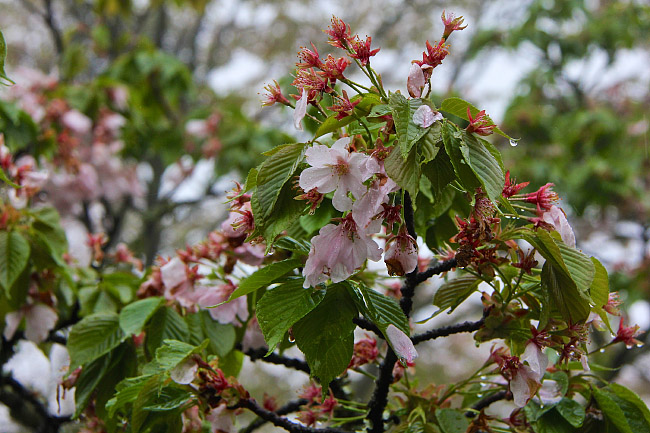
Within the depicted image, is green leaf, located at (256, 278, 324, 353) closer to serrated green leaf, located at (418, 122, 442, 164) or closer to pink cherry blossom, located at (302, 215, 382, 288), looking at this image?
pink cherry blossom, located at (302, 215, 382, 288)

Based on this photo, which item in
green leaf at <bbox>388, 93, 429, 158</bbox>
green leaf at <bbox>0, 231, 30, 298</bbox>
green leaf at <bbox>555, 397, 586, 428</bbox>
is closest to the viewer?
green leaf at <bbox>388, 93, 429, 158</bbox>

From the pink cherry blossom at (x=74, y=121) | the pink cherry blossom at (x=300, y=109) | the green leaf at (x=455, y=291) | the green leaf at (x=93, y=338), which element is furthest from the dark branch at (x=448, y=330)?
the pink cherry blossom at (x=74, y=121)

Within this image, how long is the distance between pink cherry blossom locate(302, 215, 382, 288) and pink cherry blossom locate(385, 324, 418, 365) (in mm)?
97

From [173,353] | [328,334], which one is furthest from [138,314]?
[328,334]

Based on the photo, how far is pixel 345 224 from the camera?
74 cm

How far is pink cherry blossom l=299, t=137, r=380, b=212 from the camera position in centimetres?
71

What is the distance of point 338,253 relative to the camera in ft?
2.40

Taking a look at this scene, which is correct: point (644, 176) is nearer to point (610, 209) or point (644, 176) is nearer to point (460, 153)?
point (610, 209)

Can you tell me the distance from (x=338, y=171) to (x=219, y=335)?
0.44 meters

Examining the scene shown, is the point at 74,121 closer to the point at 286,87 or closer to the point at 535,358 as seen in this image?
the point at 286,87

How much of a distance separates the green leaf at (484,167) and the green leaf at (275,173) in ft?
0.64

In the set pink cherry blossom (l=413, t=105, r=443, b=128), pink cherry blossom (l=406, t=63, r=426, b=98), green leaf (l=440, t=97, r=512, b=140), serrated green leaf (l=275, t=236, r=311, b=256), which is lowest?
serrated green leaf (l=275, t=236, r=311, b=256)

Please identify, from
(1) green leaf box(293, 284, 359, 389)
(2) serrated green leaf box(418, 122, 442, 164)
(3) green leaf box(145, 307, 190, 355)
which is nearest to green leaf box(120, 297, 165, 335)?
(3) green leaf box(145, 307, 190, 355)

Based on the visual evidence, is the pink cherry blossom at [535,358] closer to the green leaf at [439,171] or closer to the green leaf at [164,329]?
the green leaf at [439,171]
